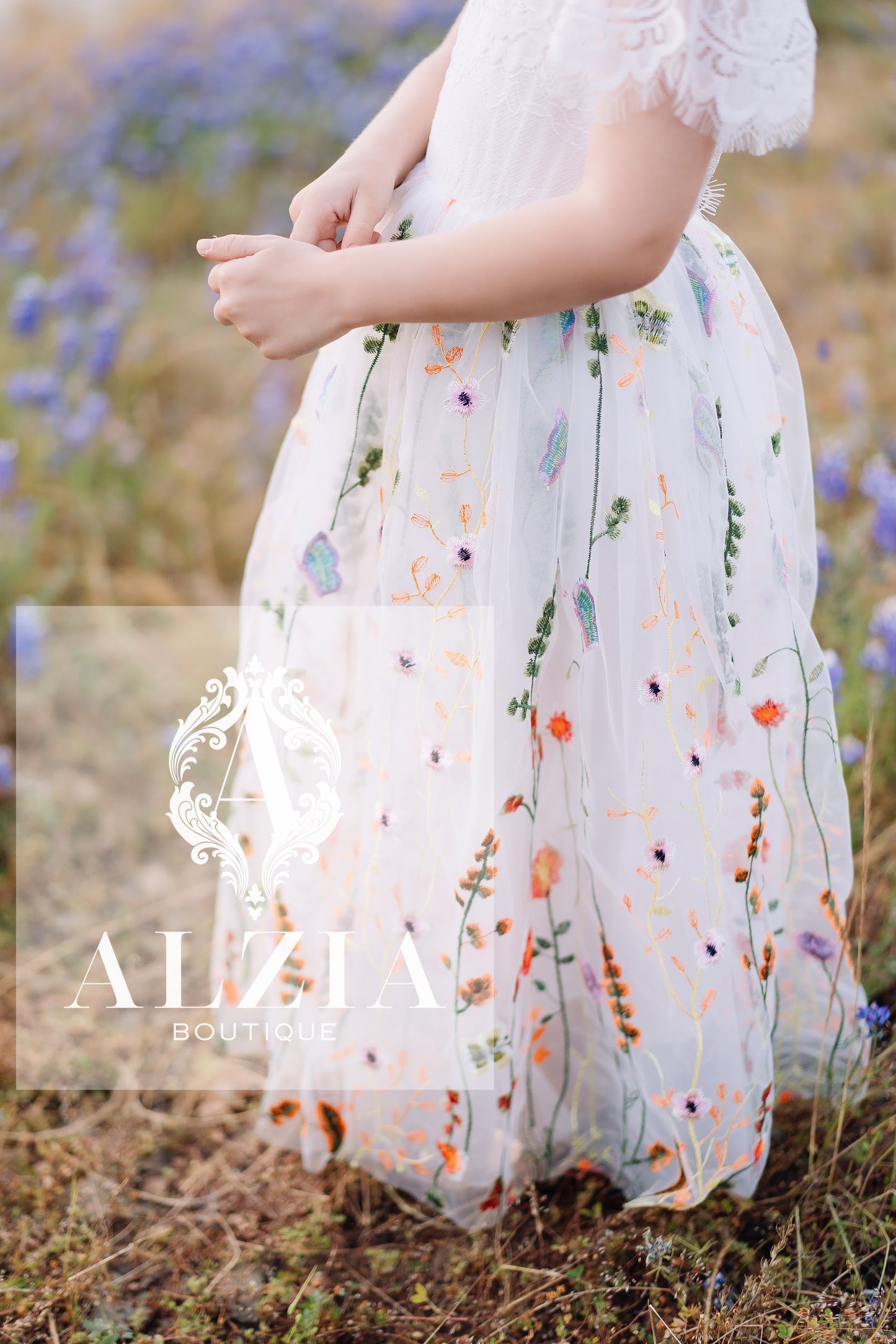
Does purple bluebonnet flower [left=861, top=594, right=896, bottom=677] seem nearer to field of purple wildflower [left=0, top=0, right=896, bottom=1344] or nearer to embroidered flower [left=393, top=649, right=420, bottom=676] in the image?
field of purple wildflower [left=0, top=0, right=896, bottom=1344]

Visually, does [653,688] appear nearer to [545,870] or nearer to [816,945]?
[545,870]

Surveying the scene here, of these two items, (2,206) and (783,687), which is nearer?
(783,687)

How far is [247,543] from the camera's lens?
2.37 metres

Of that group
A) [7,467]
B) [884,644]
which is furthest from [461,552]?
[7,467]

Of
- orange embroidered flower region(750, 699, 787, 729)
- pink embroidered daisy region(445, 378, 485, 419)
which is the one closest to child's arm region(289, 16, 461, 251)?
pink embroidered daisy region(445, 378, 485, 419)

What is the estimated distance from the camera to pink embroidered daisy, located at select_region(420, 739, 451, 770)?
0.95m

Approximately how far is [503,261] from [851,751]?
0.97 metres

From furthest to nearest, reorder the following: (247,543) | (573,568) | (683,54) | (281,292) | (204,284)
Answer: (204,284), (247,543), (573,568), (281,292), (683,54)

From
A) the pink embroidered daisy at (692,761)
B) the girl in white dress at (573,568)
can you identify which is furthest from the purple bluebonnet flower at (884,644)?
the pink embroidered daisy at (692,761)

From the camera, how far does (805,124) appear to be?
0.76 meters

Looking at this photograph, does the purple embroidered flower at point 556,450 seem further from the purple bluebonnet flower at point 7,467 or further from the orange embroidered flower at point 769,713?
the purple bluebonnet flower at point 7,467

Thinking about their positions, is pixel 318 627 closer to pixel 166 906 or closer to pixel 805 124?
pixel 805 124

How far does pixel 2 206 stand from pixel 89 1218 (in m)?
2.95

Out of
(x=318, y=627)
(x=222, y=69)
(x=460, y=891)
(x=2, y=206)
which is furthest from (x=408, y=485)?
(x=222, y=69)
